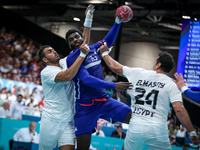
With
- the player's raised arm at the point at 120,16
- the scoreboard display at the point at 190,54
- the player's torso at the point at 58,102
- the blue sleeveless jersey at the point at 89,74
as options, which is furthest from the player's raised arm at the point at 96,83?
the scoreboard display at the point at 190,54

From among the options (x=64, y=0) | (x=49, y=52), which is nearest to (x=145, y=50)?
(x=64, y=0)

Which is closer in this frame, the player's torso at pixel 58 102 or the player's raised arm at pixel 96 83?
the player's raised arm at pixel 96 83

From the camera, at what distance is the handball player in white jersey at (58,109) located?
3.62 m

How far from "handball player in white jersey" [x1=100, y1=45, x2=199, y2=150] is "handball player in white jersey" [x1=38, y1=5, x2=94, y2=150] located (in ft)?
2.89

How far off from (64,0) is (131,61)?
10.3 ft

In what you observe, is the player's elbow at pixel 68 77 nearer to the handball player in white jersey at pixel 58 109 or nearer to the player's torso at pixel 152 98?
the handball player in white jersey at pixel 58 109

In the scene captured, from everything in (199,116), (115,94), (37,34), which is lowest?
(199,116)

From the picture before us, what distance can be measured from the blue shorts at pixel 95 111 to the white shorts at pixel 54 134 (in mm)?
171

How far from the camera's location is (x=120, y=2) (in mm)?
8250

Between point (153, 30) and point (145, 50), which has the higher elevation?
point (153, 30)

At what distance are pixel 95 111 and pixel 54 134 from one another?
2.21ft

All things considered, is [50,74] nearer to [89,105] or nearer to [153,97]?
[89,105]

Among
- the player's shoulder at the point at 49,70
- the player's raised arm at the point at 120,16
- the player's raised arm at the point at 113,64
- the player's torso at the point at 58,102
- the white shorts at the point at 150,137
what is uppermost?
the player's raised arm at the point at 120,16

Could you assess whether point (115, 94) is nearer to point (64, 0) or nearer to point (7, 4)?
point (64, 0)
